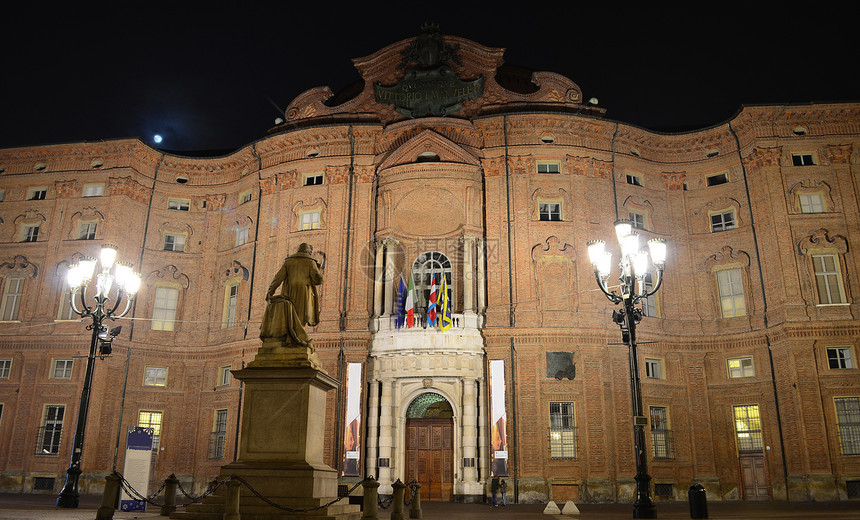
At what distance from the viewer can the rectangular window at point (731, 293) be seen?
100 feet

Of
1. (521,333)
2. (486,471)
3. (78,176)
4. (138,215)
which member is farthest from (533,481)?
(78,176)

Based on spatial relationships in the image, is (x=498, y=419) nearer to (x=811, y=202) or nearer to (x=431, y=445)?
(x=431, y=445)

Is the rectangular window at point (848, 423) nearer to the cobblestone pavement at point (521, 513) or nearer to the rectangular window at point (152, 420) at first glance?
the cobblestone pavement at point (521, 513)

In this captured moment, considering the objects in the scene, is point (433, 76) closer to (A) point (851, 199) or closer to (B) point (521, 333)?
(B) point (521, 333)

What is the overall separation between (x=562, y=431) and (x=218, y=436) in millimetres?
16046

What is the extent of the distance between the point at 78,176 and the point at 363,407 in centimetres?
1952

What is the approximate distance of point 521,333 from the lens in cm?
2841

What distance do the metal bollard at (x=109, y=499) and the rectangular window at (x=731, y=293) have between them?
2606 centimetres

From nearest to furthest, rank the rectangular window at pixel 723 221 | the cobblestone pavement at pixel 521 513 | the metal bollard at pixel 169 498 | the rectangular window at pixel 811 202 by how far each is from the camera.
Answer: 1. the metal bollard at pixel 169 498
2. the cobblestone pavement at pixel 521 513
3. the rectangular window at pixel 811 202
4. the rectangular window at pixel 723 221

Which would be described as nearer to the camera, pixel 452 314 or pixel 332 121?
pixel 452 314

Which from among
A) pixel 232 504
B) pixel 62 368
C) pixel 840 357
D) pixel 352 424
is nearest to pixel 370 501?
pixel 232 504

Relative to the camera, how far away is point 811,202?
1200 inches

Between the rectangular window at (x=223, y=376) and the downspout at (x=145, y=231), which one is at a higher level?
the downspout at (x=145, y=231)

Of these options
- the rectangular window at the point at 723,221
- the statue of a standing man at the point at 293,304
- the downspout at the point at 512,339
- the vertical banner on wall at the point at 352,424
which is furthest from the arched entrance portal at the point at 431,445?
the rectangular window at the point at 723,221
